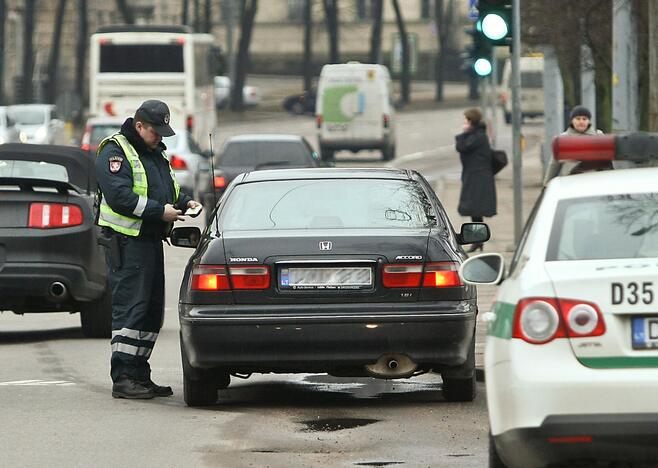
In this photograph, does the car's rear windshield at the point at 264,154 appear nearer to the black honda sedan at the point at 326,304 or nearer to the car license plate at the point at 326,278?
the black honda sedan at the point at 326,304

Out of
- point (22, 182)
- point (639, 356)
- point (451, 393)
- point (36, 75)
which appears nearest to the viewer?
point (639, 356)

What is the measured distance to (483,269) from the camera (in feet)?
25.0

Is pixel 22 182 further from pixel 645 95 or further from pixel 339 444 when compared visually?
pixel 645 95

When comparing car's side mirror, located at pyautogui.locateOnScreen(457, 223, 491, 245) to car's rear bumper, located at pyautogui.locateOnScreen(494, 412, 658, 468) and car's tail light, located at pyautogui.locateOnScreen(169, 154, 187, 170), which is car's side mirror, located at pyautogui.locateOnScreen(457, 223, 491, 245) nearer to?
car's rear bumper, located at pyautogui.locateOnScreen(494, 412, 658, 468)

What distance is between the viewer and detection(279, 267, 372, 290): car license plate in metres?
9.71

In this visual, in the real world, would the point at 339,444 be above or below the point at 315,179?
below

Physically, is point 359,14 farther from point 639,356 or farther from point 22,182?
Result: point 639,356

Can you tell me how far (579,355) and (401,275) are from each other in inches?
128

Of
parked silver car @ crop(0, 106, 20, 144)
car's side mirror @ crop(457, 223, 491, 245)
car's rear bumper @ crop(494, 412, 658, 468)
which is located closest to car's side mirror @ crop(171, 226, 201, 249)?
car's side mirror @ crop(457, 223, 491, 245)

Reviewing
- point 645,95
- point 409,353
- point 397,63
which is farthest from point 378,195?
point 397,63

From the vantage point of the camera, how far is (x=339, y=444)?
8805 mm

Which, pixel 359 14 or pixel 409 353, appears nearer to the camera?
pixel 409 353

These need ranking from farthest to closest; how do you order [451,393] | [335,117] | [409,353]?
[335,117] < [451,393] < [409,353]

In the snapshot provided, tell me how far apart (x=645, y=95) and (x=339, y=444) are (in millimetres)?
15560
